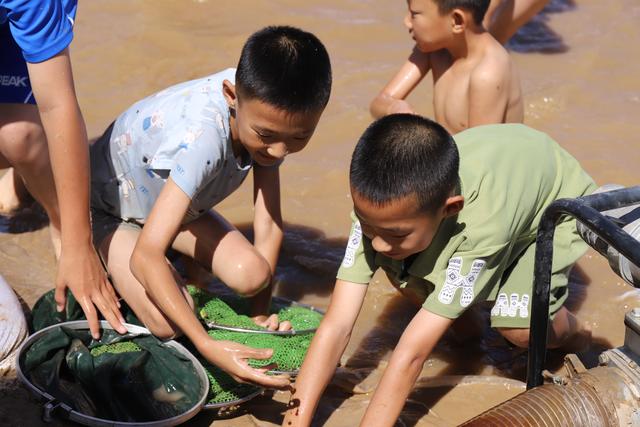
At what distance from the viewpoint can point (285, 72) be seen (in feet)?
9.82

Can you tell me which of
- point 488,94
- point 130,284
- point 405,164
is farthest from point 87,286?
point 488,94

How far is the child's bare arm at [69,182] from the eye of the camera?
2.99m

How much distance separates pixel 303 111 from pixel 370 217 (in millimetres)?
550

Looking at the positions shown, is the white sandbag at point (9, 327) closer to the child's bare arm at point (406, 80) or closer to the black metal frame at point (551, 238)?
the black metal frame at point (551, 238)

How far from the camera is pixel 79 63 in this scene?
5113 mm

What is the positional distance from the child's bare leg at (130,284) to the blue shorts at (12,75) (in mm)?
612

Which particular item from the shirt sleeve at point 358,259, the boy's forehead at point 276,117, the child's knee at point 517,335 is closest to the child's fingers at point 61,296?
the boy's forehead at point 276,117

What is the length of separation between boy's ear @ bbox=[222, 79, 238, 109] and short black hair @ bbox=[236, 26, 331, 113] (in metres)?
0.10

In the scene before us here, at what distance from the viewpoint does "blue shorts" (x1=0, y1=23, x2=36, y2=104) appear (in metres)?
3.37

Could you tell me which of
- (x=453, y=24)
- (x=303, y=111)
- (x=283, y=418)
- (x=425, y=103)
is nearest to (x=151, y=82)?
(x=425, y=103)

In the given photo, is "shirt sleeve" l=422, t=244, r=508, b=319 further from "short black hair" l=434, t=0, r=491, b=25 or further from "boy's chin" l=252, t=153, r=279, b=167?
"short black hair" l=434, t=0, r=491, b=25

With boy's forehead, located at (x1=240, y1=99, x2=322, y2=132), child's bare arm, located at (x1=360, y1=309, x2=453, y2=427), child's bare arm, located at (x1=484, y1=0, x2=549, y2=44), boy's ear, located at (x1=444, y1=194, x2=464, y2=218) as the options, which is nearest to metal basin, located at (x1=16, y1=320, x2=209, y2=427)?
child's bare arm, located at (x1=360, y1=309, x2=453, y2=427)

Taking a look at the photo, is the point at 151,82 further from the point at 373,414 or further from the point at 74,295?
the point at 373,414

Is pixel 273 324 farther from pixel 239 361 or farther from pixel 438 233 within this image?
pixel 438 233
